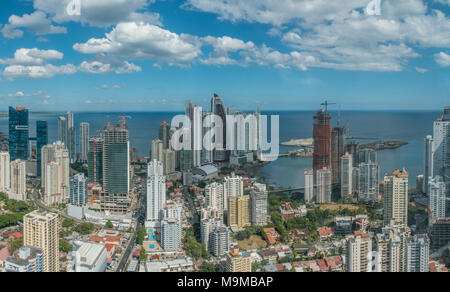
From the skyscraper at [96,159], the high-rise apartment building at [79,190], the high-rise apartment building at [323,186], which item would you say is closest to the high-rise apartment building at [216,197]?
the high-rise apartment building at [323,186]

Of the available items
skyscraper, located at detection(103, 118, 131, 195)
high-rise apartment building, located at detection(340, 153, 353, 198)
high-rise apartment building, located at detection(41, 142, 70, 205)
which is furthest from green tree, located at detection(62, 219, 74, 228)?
high-rise apartment building, located at detection(340, 153, 353, 198)

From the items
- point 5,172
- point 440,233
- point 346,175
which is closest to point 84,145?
point 5,172

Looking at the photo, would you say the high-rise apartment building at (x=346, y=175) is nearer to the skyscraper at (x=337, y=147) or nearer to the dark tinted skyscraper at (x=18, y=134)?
the skyscraper at (x=337, y=147)

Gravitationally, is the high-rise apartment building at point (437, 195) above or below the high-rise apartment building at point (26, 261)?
above

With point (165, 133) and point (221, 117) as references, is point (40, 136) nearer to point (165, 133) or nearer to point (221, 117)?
point (165, 133)

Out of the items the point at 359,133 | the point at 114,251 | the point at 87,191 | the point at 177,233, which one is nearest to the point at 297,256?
the point at 177,233

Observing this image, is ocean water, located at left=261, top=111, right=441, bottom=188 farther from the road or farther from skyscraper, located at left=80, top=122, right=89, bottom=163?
skyscraper, located at left=80, top=122, right=89, bottom=163

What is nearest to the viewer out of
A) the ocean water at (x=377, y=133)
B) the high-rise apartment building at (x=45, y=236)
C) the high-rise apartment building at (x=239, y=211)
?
Answer: the high-rise apartment building at (x=45, y=236)
